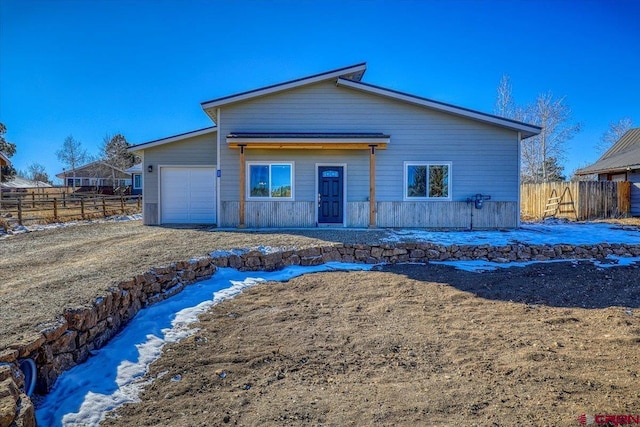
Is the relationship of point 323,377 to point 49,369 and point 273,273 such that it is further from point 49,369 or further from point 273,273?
point 273,273

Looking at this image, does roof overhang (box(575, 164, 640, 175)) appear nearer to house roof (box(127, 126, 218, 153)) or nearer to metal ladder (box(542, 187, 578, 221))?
metal ladder (box(542, 187, 578, 221))

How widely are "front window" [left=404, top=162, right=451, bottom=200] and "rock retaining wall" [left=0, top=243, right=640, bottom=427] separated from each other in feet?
11.2

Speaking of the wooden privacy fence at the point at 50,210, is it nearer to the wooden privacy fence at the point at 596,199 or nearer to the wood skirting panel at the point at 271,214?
the wood skirting panel at the point at 271,214

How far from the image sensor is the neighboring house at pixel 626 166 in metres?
17.7

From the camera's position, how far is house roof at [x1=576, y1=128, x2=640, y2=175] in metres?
18.5

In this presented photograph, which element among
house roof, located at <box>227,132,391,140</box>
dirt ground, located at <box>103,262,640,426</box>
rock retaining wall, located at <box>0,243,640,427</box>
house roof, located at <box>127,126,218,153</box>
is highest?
house roof, located at <box>127,126,218,153</box>

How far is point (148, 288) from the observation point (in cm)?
574

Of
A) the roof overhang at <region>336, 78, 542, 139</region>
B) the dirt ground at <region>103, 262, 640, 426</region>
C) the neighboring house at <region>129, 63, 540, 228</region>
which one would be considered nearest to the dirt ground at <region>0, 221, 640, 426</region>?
the dirt ground at <region>103, 262, 640, 426</region>

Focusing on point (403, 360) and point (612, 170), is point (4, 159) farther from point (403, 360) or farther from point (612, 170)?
point (612, 170)

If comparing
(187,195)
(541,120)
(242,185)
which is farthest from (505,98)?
(187,195)

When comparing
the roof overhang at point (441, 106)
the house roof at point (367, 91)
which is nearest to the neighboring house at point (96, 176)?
the house roof at point (367, 91)

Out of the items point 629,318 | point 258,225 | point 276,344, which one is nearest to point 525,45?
point 258,225

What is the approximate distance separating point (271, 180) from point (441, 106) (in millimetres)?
5851

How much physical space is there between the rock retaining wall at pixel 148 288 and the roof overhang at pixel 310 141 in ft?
12.5
